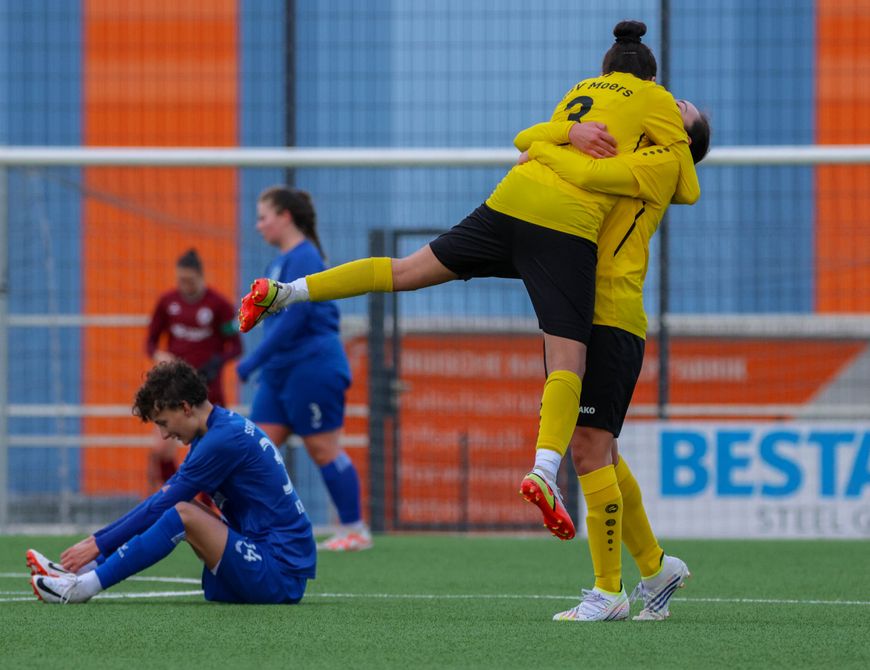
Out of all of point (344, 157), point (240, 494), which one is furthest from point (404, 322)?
point (240, 494)

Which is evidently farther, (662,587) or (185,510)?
(185,510)

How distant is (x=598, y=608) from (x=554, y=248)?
1.12m

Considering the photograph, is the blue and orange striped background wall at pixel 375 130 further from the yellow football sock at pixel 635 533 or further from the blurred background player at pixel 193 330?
the yellow football sock at pixel 635 533

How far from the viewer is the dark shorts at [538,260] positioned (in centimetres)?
511

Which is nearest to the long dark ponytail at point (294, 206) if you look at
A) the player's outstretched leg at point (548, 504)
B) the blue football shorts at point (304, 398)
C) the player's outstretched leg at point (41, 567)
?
the blue football shorts at point (304, 398)

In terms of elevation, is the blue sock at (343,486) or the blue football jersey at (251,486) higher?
the blue football jersey at (251,486)

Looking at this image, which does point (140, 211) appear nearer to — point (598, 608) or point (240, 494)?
point (240, 494)

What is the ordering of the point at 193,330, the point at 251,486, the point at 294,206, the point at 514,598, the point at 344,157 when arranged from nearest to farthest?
the point at 251,486
the point at 514,598
the point at 294,206
the point at 344,157
the point at 193,330

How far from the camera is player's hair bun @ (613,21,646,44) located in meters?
5.39

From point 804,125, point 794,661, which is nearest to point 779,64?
point 804,125

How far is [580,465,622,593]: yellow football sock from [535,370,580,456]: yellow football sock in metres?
0.22

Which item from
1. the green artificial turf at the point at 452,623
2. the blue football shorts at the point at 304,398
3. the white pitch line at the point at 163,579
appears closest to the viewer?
the green artificial turf at the point at 452,623

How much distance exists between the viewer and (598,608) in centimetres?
525

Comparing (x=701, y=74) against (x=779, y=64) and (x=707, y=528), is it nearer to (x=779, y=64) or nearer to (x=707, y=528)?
(x=779, y=64)
